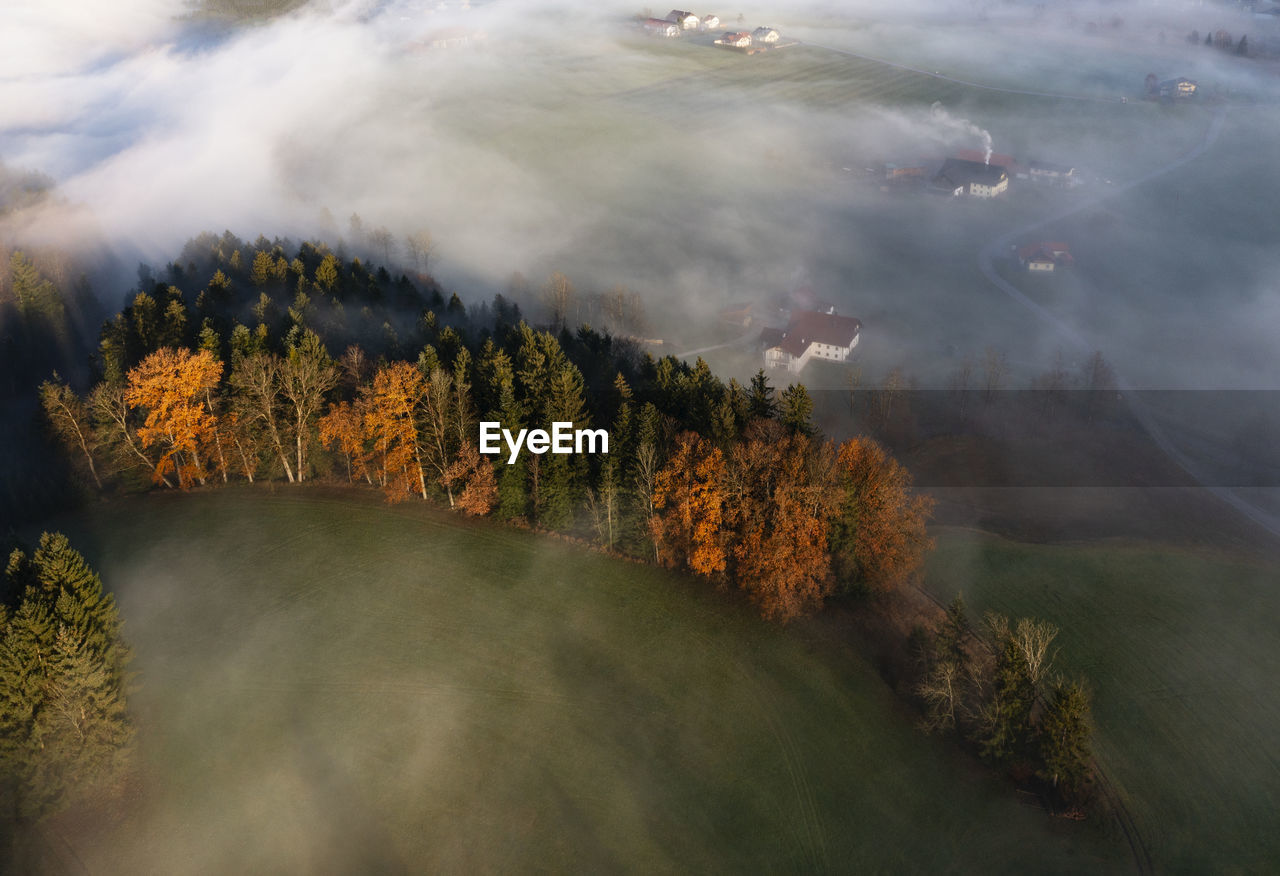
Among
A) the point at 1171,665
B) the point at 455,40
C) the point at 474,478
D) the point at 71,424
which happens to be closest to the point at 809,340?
the point at 474,478

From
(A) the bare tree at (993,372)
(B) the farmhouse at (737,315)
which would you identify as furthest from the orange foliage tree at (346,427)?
(A) the bare tree at (993,372)

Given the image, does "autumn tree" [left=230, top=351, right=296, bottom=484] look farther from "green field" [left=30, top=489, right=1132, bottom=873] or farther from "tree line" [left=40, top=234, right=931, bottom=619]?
"green field" [left=30, top=489, right=1132, bottom=873]

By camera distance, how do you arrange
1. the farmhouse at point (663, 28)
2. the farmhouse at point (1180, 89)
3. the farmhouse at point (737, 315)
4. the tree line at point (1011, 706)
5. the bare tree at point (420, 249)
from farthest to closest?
1. the farmhouse at point (663, 28)
2. the farmhouse at point (1180, 89)
3. the bare tree at point (420, 249)
4. the farmhouse at point (737, 315)
5. the tree line at point (1011, 706)

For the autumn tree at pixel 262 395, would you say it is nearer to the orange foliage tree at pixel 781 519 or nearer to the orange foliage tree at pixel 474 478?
the orange foliage tree at pixel 474 478

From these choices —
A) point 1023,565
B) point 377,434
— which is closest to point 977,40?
point 1023,565

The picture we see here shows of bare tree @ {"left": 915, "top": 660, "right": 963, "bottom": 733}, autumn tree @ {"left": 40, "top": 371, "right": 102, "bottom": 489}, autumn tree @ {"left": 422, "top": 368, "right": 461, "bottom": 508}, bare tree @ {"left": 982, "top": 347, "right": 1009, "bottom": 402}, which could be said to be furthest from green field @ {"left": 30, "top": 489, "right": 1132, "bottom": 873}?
bare tree @ {"left": 982, "top": 347, "right": 1009, "bottom": 402}

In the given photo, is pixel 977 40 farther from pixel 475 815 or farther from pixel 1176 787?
pixel 475 815

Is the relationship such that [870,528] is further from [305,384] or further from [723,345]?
[723,345]
